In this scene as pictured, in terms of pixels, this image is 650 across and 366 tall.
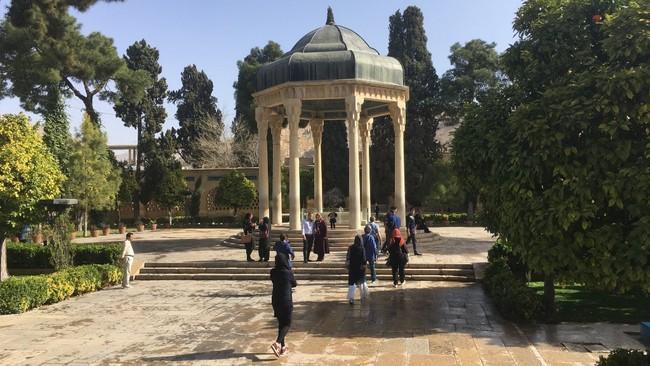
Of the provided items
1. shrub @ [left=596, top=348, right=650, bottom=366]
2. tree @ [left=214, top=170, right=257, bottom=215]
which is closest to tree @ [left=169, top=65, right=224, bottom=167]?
tree @ [left=214, top=170, right=257, bottom=215]

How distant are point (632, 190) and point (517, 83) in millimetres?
3854

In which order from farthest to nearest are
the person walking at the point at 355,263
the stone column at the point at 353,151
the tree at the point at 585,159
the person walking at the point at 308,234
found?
the stone column at the point at 353,151
the person walking at the point at 308,234
the person walking at the point at 355,263
the tree at the point at 585,159

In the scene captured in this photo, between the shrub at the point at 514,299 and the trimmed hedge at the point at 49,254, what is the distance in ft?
37.9

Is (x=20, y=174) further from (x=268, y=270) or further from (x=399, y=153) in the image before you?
(x=399, y=153)

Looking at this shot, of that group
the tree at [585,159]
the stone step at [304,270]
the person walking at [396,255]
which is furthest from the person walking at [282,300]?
the stone step at [304,270]

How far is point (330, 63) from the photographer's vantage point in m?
20.5

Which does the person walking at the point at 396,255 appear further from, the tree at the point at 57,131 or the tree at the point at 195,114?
the tree at the point at 195,114

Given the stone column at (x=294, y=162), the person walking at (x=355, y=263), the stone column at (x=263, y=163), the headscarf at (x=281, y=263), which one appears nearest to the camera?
the headscarf at (x=281, y=263)

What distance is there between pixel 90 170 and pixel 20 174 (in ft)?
55.2

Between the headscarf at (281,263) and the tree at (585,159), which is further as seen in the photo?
the headscarf at (281,263)

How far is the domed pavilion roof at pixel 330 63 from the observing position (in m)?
20.5

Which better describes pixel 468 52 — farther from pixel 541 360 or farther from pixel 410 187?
pixel 541 360

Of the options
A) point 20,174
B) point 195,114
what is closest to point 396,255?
point 20,174

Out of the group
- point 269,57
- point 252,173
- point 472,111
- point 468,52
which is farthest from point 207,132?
point 472,111
